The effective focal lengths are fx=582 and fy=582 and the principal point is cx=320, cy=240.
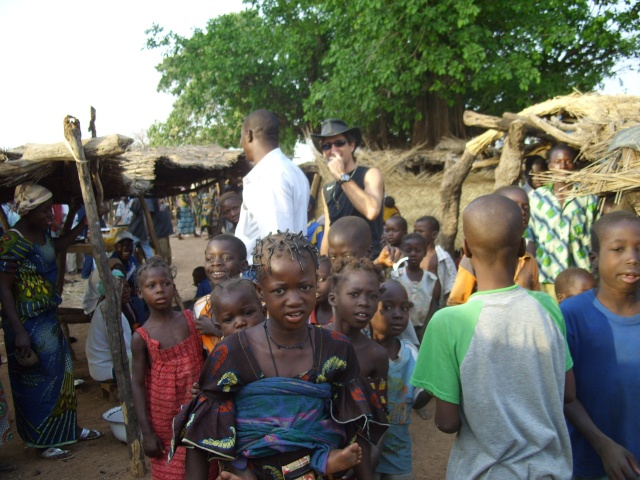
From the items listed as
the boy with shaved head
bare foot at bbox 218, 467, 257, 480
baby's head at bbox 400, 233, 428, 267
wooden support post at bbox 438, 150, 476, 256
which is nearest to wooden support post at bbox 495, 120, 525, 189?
wooden support post at bbox 438, 150, 476, 256

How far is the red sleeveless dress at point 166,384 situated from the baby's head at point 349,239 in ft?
4.03

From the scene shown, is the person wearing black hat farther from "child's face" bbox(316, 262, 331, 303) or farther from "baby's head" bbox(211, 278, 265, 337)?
"baby's head" bbox(211, 278, 265, 337)

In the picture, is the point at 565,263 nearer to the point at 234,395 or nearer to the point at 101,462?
the point at 234,395

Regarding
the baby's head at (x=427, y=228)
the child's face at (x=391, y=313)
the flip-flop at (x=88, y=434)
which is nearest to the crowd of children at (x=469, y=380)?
the child's face at (x=391, y=313)

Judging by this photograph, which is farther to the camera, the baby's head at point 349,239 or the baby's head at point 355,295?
the baby's head at point 349,239

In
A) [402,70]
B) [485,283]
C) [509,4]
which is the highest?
[509,4]

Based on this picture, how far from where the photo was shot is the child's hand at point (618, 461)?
2.12 m

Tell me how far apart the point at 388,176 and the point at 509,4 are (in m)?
4.06

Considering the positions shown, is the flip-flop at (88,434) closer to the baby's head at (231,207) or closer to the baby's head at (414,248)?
the baby's head at (231,207)

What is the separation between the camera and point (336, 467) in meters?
1.92

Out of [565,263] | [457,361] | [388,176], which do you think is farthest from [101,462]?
[388,176]

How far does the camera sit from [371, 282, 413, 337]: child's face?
3.19m

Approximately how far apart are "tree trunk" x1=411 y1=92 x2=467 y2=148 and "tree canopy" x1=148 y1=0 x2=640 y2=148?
0.07ft

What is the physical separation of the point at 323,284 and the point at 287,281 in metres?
1.52
